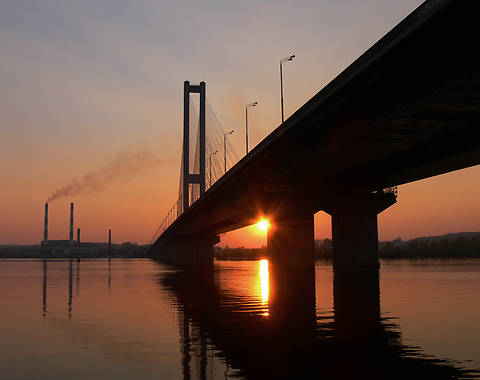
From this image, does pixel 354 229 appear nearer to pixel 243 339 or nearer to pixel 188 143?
pixel 243 339

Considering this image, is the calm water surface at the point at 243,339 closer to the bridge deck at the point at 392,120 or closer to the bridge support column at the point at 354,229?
the bridge deck at the point at 392,120

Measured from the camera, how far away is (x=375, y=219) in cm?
6116

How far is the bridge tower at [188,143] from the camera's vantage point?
99.4 m

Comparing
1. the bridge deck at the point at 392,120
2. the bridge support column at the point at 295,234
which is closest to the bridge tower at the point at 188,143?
the bridge support column at the point at 295,234

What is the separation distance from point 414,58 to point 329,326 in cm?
A: 1148

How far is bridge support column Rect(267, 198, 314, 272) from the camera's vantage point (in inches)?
2299

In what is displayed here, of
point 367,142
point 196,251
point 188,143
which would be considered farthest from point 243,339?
point 196,251

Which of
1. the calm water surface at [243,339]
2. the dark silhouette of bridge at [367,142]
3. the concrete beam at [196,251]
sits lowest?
the calm water surface at [243,339]

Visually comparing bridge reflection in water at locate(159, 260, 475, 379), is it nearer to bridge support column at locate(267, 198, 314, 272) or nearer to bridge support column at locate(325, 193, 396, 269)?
bridge support column at locate(267, 198, 314, 272)

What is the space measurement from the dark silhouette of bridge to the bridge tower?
2001 centimetres

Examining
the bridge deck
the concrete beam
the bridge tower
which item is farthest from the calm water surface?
the concrete beam

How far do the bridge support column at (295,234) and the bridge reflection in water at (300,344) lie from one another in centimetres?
3124

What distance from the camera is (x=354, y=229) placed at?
59531 millimetres

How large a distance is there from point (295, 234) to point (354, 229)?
6.61 meters
